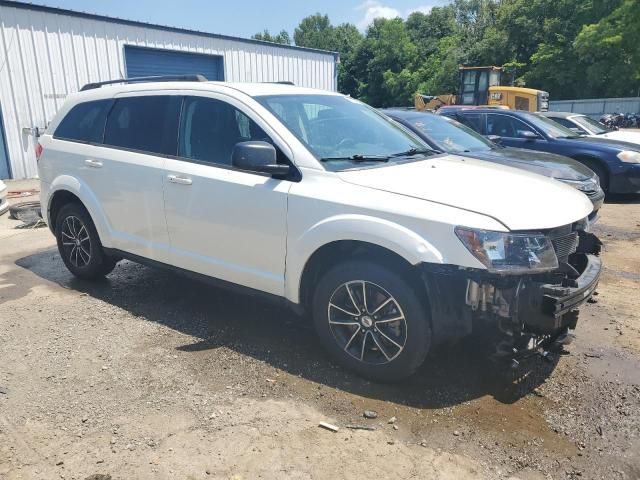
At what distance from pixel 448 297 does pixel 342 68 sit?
2573 inches

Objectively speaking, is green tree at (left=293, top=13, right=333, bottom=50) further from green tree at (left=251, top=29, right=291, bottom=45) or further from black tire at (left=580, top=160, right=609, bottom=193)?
black tire at (left=580, top=160, right=609, bottom=193)

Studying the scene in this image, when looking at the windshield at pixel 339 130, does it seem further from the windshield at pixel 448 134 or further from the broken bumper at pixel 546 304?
the windshield at pixel 448 134

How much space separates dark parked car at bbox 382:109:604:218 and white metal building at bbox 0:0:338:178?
9416 mm

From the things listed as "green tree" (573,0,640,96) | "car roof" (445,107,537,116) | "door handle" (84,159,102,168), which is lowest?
"door handle" (84,159,102,168)

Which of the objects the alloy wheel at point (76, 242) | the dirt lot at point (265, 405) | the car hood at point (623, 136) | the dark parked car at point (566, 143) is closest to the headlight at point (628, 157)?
the dark parked car at point (566, 143)

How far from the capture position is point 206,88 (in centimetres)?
429

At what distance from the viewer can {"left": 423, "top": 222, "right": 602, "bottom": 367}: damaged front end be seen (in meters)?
2.98

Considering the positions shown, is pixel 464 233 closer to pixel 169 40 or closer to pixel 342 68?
pixel 169 40

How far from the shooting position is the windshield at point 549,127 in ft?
32.9

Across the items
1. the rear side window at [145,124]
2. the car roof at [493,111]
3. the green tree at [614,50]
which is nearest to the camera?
the rear side window at [145,124]

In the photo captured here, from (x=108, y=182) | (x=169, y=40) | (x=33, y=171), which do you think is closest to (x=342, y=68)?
(x=169, y=40)

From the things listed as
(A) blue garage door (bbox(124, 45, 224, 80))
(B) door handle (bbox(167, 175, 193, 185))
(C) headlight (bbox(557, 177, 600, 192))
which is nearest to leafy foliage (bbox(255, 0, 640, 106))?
(A) blue garage door (bbox(124, 45, 224, 80))

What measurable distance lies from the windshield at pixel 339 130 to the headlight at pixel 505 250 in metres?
1.11

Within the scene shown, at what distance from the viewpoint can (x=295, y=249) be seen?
363cm
